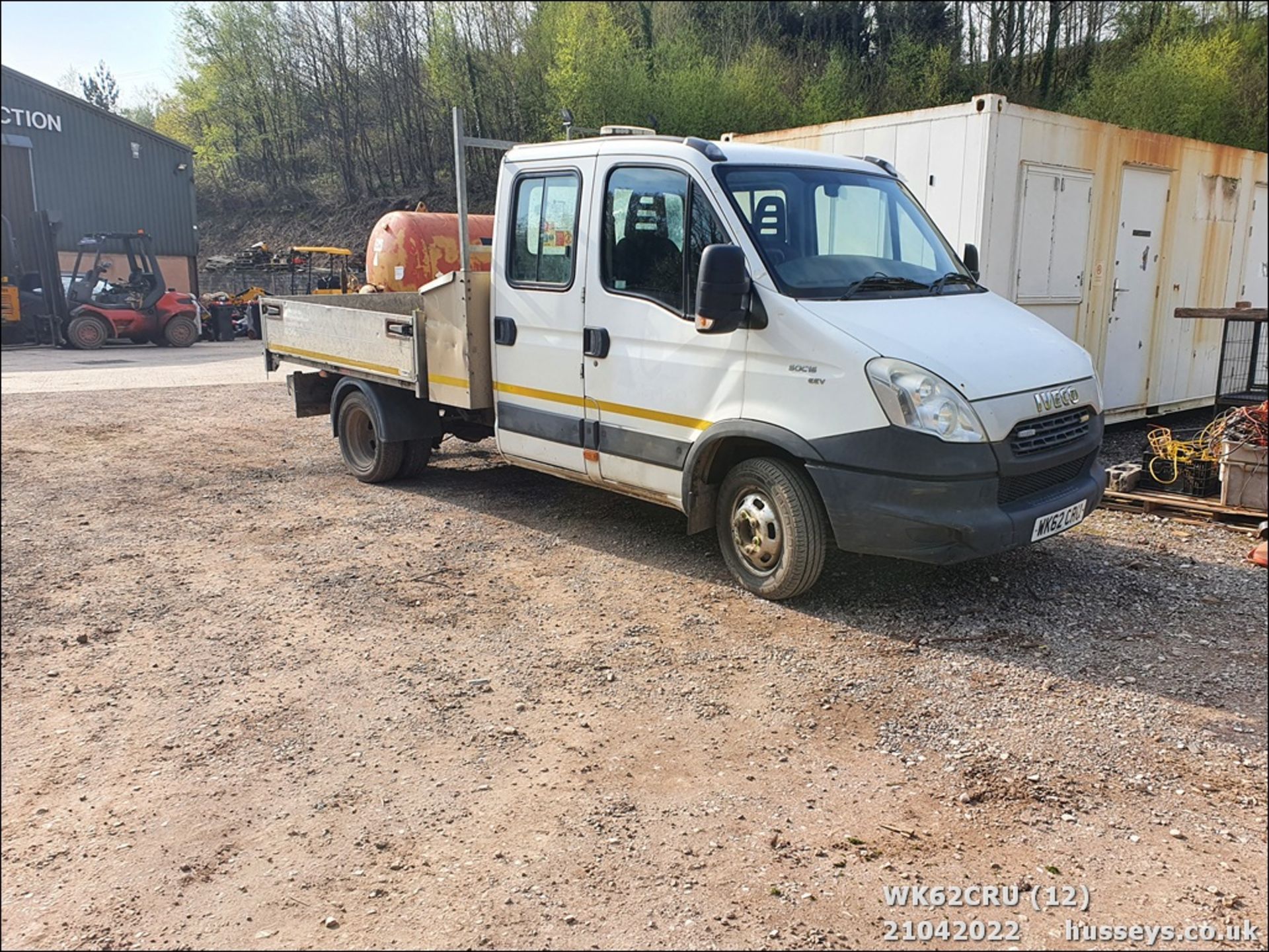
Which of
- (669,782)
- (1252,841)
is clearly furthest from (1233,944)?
(669,782)

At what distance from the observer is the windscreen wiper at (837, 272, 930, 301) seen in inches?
198

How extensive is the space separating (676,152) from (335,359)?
368cm

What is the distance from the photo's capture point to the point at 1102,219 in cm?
909

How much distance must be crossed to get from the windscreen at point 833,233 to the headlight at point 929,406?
69 centimetres

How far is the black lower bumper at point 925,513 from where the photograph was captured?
4.50 m

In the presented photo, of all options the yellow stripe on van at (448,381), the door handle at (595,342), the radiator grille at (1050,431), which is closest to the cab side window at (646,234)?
the door handle at (595,342)

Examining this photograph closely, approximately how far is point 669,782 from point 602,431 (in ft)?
8.96

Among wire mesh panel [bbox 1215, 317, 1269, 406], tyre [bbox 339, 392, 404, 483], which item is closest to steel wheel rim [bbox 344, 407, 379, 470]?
tyre [bbox 339, 392, 404, 483]

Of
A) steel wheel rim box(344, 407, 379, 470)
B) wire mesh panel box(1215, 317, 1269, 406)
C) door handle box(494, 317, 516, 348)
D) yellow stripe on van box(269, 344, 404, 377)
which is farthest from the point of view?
wire mesh panel box(1215, 317, 1269, 406)

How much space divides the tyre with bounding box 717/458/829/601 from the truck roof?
1.72 m

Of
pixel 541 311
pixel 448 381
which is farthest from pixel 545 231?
pixel 448 381

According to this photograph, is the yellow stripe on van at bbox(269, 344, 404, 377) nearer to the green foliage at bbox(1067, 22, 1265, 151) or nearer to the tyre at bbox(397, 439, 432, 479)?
the tyre at bbox(397, 439, 432, 479)

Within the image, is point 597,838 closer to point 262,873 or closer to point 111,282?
point 262,873

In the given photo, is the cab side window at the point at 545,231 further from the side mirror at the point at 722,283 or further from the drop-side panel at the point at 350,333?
the side mirror at the point at 722,283
